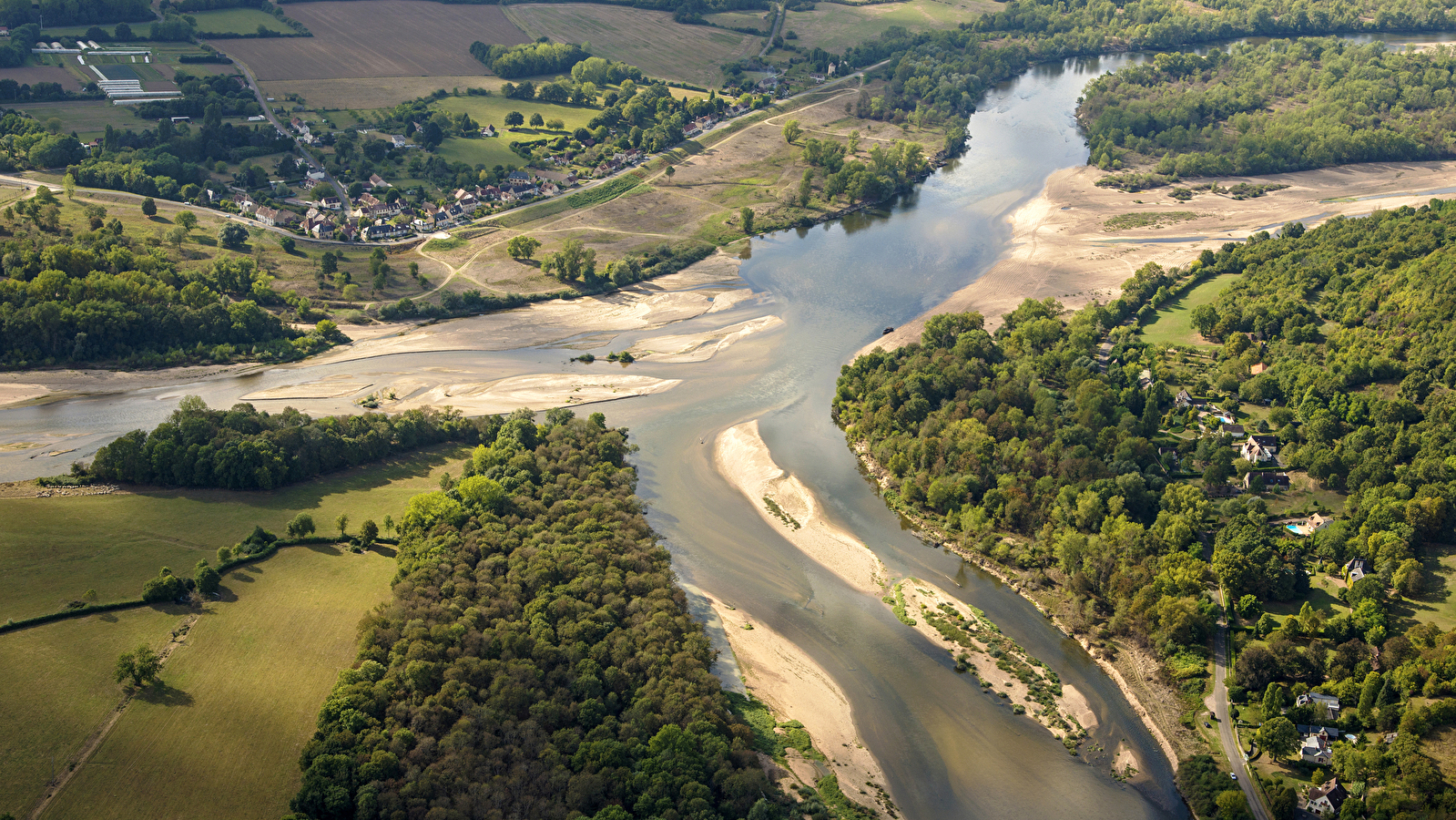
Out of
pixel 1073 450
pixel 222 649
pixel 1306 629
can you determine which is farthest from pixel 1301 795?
pixel 222 649

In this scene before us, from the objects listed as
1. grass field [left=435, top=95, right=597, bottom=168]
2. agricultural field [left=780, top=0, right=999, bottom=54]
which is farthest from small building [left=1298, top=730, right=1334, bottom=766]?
agricultural field [left=780, top=0, right=999, bottom=54]

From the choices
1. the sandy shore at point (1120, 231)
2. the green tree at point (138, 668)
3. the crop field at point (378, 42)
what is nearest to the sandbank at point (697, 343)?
the sandy shore at point (1120, 231)

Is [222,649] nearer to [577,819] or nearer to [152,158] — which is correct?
[577,819]

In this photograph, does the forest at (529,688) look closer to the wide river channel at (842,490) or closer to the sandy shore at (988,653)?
the wide river channel at (842,490)

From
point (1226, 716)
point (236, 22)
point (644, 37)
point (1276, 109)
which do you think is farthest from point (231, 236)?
point (1276, 109)

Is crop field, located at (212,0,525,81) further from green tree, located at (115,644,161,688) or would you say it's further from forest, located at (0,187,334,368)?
green tree, located at (115,644,161,688)

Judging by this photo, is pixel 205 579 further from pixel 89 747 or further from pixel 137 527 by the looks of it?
pixel 89 747
